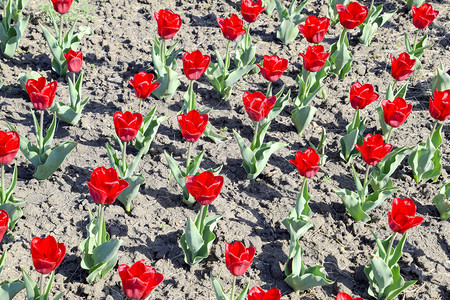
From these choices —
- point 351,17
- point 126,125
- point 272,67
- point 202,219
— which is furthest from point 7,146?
point 351,17

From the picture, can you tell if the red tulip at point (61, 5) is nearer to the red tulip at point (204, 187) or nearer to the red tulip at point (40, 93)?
the red tulip at point (40, 93)

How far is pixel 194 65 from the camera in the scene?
13.4 ft

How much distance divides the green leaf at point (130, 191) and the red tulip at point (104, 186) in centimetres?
62

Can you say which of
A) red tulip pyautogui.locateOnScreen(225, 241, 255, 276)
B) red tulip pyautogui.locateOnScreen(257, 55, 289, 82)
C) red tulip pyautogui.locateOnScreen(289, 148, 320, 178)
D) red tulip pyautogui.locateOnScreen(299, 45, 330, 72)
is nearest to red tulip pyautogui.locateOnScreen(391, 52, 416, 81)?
red tulip pyautogui.locateOnScreen(299, 45, 330, 72)

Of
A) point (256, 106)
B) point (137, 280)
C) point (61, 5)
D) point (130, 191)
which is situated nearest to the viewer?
point (137, 280)

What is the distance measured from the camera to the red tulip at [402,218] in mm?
3119

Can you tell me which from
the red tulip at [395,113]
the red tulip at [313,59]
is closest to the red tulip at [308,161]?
the red tulip at [395,113]

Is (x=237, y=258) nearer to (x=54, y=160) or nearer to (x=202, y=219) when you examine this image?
(x=202, y=219)

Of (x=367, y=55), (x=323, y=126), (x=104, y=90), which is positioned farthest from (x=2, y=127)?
(x=367, y=55)

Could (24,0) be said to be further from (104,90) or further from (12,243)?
(12,243)

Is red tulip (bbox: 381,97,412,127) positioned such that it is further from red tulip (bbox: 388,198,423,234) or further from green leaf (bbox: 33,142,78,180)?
green leaf (bbox: 33,142,78,180)

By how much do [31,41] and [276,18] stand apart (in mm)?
2291

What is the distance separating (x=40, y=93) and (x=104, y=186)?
0.93 m

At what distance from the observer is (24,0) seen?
5191mm
